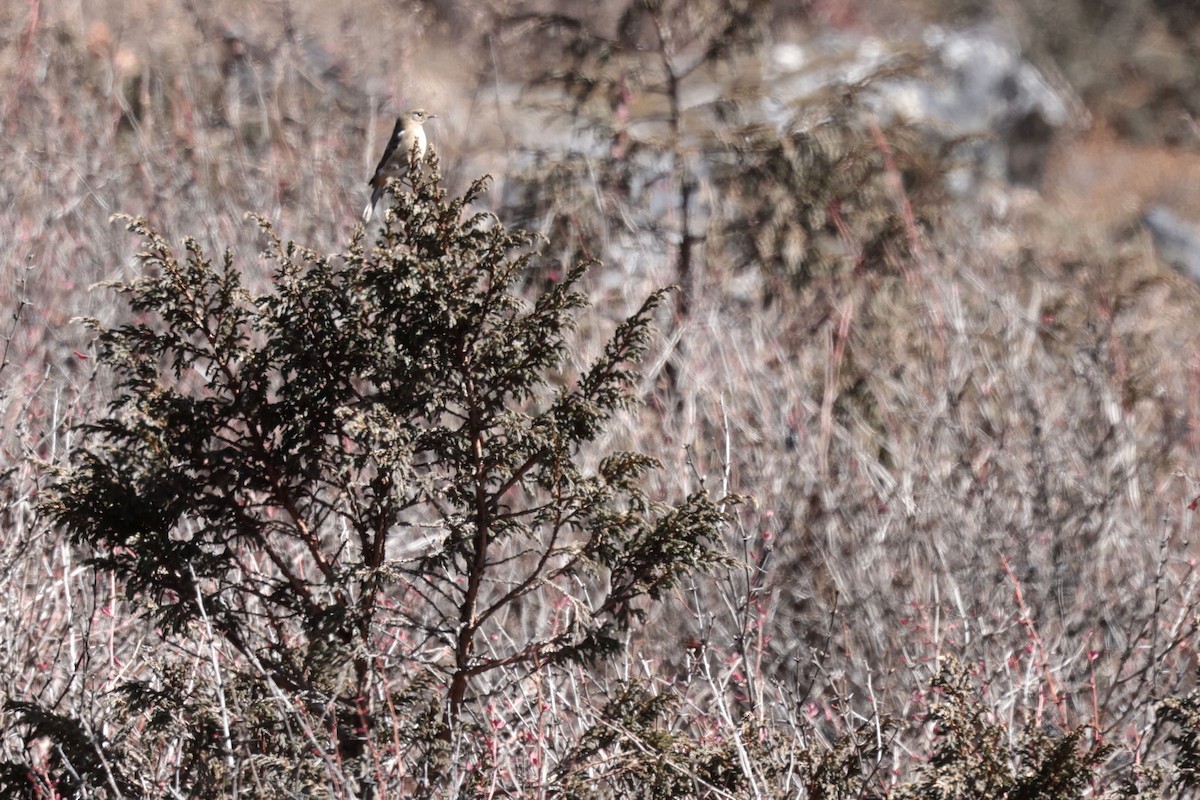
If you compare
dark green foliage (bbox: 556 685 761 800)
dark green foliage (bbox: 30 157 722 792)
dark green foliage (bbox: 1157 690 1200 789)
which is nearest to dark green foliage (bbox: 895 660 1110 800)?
dark green foliage (bbox: 1157 690 1200 789)

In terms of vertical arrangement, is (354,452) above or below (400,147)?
below

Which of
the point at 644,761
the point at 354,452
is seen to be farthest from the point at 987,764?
the point at 354,452

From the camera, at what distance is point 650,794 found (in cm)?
385

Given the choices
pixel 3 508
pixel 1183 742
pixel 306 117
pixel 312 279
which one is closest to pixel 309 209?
pixel 306 117

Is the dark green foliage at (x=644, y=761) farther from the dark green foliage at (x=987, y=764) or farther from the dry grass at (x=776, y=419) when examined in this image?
the dark green foliage at (x=987, y=764)

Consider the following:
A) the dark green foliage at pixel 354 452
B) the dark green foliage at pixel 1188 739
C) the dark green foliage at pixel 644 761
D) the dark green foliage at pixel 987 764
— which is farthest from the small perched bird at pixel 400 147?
the dark green foliage at pixel 1188 739

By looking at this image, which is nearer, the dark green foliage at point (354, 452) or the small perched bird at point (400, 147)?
the dark green foliage at point (354, 452)

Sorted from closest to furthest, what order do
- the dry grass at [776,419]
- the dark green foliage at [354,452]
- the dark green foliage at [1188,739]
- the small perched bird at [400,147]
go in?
1. the dark green foliage at [354,452]
2. the dark green foliage at [1188,739]
3. the dry grass at [776,419]
4. the small perched bird at [400,147]

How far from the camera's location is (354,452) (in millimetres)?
3590

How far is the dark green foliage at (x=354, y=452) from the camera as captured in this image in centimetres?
346

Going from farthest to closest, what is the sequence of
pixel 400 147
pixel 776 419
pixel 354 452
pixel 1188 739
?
1. pixel 776 419
2. pixel 400 147
3. pixel 1188 739
4. pixel 354 452

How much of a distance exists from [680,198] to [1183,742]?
5.45 metres

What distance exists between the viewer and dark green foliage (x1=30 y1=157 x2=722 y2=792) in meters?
3.46

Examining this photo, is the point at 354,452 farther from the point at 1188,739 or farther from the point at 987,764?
the point at 1188,739
